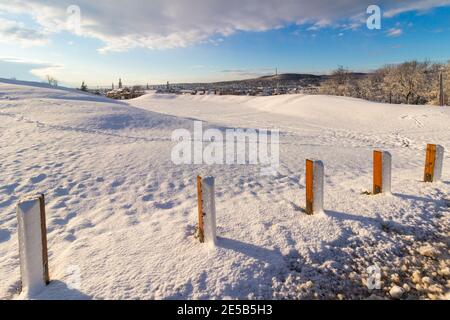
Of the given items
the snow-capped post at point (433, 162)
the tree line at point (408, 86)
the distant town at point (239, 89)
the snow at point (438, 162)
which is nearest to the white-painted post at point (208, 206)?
the snow-capped post at point (433, 162)

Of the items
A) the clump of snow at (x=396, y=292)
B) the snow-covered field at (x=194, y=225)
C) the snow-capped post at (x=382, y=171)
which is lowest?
the clump of snow at (x=396, y=292)

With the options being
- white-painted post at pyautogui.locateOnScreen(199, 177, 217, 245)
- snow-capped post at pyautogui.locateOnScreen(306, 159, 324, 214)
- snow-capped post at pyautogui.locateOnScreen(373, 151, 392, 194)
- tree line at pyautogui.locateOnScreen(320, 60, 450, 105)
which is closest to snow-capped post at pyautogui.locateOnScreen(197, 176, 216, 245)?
white-painted post at pyautogui.locateOnScreen(199, 177, 217, 245)

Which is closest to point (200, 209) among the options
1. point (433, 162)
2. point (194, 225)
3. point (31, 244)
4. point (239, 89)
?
point (194, 225)

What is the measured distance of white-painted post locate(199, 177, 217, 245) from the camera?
3.70 metres

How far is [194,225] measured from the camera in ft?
14.5

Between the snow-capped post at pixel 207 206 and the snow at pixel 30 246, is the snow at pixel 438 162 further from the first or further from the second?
the snow at pixel 30 246

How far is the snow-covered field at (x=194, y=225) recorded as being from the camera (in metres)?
3.10

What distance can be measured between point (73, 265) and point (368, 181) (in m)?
6.05

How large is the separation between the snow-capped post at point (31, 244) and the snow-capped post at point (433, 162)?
271 inches

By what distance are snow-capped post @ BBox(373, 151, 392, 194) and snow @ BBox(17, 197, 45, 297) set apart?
5251mm

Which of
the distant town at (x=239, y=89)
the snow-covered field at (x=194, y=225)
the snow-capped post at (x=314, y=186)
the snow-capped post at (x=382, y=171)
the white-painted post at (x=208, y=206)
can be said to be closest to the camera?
the snow-covered field at (x=194, y=225)

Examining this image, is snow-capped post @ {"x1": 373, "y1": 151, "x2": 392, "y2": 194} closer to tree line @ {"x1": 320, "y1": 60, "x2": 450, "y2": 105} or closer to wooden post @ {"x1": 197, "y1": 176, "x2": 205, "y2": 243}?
wooden post @ {"x1": 197, "y1": 176, "x2": 205, "y2": 243}

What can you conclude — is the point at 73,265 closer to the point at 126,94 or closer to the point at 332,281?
the point at 332,281

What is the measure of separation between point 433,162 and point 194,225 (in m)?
5.18
